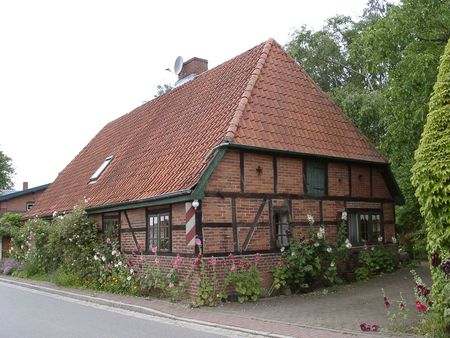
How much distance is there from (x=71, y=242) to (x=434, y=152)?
11.9m

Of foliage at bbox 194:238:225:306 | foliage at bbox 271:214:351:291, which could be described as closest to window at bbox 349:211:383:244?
foliage at bbox 271:214:351:291

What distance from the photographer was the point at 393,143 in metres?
14.0

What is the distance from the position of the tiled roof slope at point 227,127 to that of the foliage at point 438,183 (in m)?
5.24

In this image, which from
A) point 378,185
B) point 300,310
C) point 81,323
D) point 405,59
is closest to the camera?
point 81,323

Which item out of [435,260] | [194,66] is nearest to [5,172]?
[194,66]

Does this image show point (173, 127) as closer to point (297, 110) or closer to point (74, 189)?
point (297, 110)

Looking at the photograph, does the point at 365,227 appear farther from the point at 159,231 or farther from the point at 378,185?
the point at 159,231

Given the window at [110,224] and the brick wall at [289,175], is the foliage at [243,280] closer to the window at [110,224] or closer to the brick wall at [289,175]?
the brick wall at [289,175]

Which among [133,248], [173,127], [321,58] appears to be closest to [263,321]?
[133,248]

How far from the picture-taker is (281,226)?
1292 cm

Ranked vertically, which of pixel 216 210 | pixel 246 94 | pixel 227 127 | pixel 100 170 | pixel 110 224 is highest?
pixel 246 94

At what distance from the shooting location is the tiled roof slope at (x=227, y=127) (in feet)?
41.5

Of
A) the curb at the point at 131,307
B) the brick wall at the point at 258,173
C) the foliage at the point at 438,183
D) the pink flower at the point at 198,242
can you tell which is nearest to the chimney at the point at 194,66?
the brick wall at the point at 258,173

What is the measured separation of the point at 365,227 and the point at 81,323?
30.5 feet
